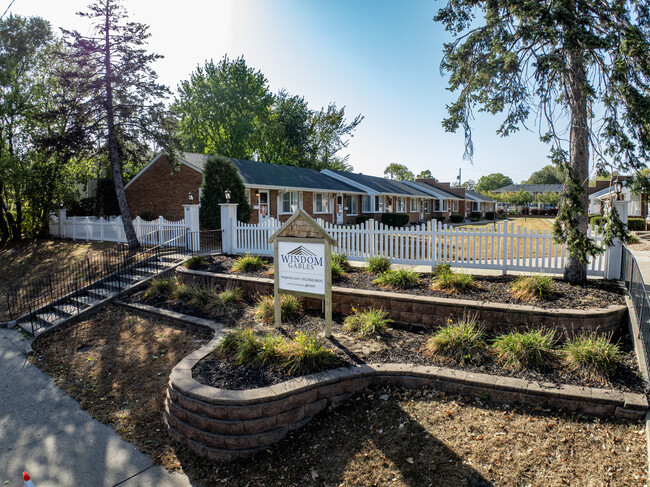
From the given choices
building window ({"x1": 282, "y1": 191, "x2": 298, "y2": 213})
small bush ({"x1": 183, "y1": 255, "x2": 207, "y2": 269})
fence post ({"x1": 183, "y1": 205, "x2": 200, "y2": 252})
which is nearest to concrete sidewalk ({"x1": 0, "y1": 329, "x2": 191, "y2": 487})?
small bush ({"x1": 183, "y1": 255, "x2": 207, "y2": 269})

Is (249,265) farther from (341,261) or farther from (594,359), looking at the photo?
(594,359)

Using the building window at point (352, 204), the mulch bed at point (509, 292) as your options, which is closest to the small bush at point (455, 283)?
the mulch bed at point (509, 292)

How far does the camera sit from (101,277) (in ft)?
36.9

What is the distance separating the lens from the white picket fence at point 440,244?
7.85m

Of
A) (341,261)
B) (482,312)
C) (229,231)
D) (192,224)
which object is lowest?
(482,312)

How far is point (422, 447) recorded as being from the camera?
12.3 ft

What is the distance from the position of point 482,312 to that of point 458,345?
40.3 inches

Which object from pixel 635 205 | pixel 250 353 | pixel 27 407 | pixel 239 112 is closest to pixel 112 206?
pixel 239 112

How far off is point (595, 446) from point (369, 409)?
2.16 metres

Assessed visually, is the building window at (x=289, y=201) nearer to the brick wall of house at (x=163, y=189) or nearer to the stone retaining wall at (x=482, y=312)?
the brick wall of house at (x=163, y=189)

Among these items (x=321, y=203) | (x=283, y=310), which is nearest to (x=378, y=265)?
(x=283, y=310)

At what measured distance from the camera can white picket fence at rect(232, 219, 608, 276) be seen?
7848mm

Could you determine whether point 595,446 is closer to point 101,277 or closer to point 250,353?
point 250,353

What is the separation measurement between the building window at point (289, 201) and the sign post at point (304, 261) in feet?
51.8
